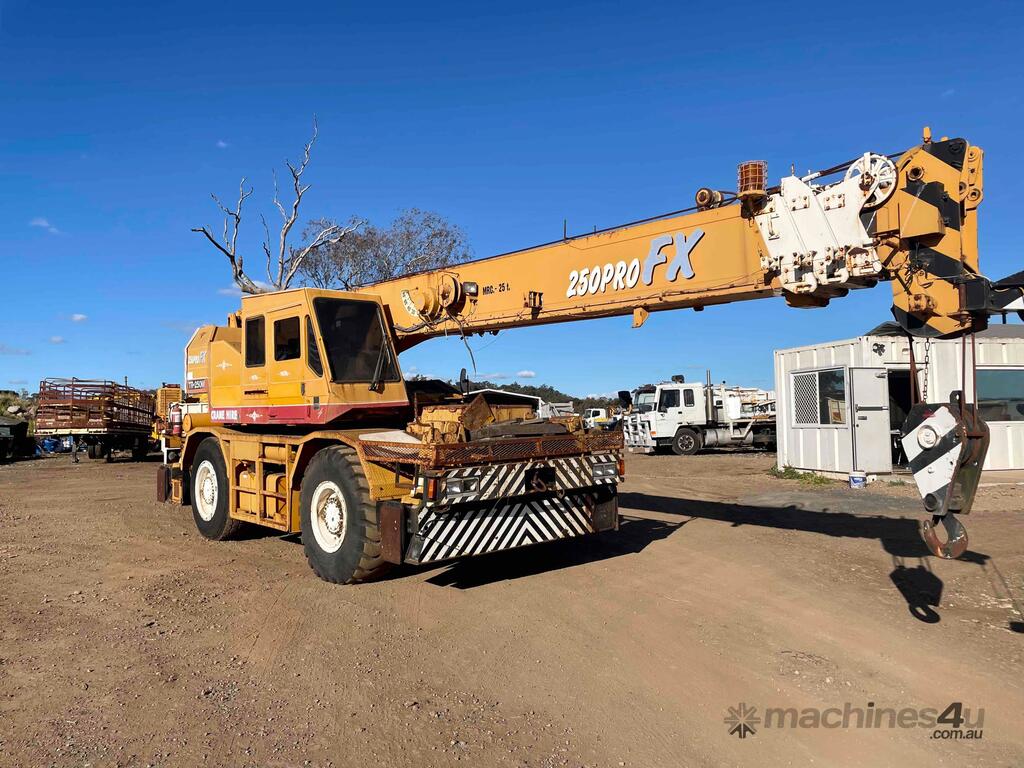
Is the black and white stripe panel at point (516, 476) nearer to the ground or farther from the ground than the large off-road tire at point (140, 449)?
farther from the ground

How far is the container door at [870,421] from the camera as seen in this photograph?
16.2m

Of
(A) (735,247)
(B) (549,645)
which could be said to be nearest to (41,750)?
(B) (549,645)

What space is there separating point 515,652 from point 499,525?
1894mm

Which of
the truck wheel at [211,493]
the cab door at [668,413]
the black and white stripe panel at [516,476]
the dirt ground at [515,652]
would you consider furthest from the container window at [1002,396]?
the truck wheel at [211,493]

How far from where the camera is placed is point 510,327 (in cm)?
785

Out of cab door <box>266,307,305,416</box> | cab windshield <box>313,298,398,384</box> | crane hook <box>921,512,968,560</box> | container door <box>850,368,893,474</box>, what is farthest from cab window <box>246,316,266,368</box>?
container door <box>850,368,893,474</box>

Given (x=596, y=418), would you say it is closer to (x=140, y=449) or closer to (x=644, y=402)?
(x=644, y=402)

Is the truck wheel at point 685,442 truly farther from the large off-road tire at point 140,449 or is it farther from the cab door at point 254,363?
the cab door at point 254,363

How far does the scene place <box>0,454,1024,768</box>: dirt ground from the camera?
400 centimetres

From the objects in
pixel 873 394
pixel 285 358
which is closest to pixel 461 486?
pixel 285 358

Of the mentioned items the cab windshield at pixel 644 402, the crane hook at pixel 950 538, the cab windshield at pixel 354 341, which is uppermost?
the cab windshield at pixel 354 341

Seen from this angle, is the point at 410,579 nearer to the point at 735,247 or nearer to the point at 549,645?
the point at 549,645

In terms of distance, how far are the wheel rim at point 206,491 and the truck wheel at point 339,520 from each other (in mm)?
2934

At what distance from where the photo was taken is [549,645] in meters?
5.59
